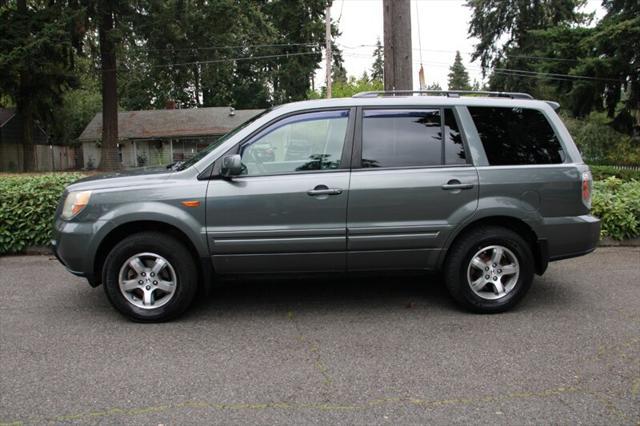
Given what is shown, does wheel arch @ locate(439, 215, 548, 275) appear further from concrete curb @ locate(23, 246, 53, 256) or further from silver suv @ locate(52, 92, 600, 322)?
concrete curb @ locate(23, 246, 53, 256)

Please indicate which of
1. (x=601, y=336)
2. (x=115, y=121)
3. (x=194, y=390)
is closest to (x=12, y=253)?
(x=194, y=390)

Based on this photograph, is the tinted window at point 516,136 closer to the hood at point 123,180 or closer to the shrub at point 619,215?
the hood at point 123,180

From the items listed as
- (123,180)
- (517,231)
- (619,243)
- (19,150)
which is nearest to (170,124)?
(19,150)

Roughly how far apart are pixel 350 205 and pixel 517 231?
1576 millimetres

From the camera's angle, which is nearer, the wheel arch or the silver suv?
the silver suv

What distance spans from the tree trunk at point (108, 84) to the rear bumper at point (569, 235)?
2337cm

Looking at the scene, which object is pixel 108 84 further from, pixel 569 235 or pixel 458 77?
pixel 458 77

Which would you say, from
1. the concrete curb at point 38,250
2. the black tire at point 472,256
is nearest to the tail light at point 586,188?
the black tire at point 472,256

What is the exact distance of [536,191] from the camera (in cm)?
465

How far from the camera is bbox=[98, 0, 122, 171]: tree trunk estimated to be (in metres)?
24.4

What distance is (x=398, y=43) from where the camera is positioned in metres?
8.95

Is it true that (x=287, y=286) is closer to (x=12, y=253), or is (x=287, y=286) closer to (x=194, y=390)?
(x=194, y=390)

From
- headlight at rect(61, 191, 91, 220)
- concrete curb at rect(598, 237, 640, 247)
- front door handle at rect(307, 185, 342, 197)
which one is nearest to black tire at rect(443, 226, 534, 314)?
front door handle at rect(307, 185, 342, 197)

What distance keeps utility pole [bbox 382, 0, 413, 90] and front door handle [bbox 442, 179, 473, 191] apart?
15.8 ft
